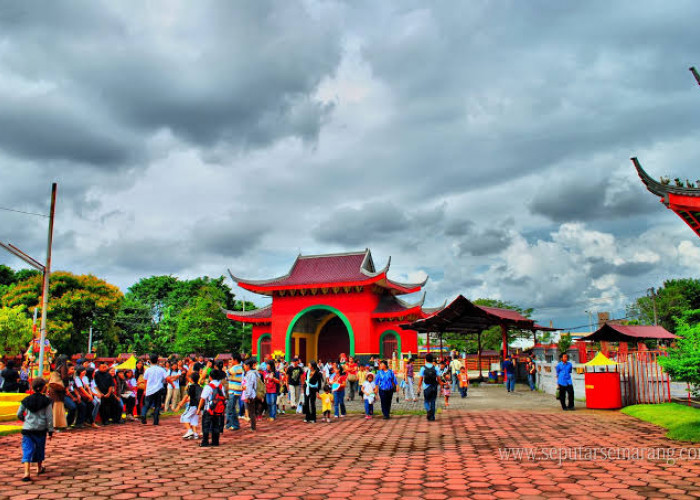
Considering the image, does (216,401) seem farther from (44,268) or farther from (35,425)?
(44,268)

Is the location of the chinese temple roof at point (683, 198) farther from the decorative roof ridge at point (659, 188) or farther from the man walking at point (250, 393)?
the man walking at point (250, 393)

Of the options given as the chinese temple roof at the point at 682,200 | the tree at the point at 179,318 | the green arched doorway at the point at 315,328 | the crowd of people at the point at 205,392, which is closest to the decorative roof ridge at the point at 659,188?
the chinese temple roof at the point at 682,200

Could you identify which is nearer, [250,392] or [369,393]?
[250,392]

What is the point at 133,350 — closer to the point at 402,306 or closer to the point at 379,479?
the point at 402,306

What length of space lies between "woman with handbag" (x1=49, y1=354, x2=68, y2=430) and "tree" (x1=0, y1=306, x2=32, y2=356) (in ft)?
74.6

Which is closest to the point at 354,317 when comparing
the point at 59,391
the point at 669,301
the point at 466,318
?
the point at 466,318

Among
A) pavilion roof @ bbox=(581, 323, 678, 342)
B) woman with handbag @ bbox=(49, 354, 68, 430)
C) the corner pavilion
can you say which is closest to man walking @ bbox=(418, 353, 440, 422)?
woman with handbag @ bbox=(49, 354, 68, 430)

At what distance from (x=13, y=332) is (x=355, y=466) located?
29101mm

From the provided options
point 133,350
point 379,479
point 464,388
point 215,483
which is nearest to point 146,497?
point 215,483

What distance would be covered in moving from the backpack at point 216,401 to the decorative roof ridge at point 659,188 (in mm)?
10757

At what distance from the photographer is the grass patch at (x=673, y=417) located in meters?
8.20

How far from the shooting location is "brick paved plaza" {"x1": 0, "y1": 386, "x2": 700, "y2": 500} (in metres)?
5.51

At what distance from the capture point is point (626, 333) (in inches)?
1062

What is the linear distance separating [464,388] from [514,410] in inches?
150
